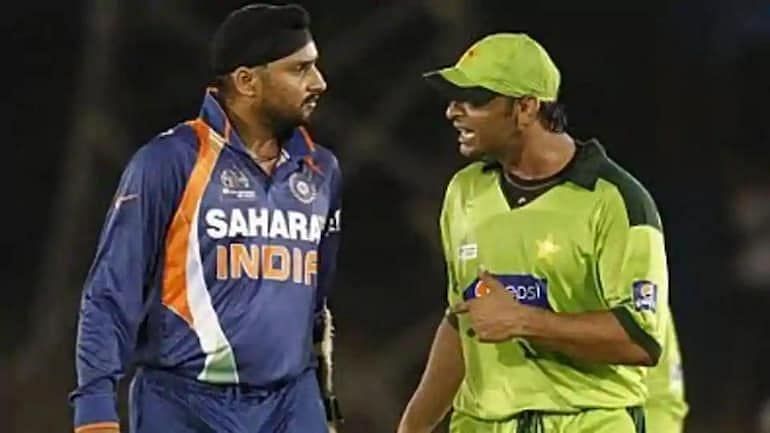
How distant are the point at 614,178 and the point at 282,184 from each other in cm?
50

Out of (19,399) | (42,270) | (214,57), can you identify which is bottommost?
(19,399)

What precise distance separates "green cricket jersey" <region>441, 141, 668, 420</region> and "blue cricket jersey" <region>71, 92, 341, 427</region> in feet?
0.99

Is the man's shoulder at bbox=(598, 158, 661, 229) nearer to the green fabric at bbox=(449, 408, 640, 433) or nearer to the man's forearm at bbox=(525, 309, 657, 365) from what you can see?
the man's forearm at bbox=(525, 309, 657, 365)

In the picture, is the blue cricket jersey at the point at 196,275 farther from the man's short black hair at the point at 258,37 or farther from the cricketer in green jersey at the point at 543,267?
the cricketer in green jersey at the point at 543,267

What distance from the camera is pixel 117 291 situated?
9.69 feet

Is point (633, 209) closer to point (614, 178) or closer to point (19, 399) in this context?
point (614, 178)

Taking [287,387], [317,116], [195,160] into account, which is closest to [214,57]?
[195,160]

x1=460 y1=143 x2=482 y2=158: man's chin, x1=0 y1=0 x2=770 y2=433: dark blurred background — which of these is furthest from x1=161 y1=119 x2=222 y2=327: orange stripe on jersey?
x1=0 y1=0 x2=770 y2=433: dark blurred background

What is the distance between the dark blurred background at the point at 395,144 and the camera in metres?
5.15

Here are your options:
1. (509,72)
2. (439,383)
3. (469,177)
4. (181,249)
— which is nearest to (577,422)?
(439,383)

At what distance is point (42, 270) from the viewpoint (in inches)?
204

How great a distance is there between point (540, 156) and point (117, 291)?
2.21 feet

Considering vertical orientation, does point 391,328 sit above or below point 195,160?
below

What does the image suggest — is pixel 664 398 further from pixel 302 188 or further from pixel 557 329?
pixel 302 188
